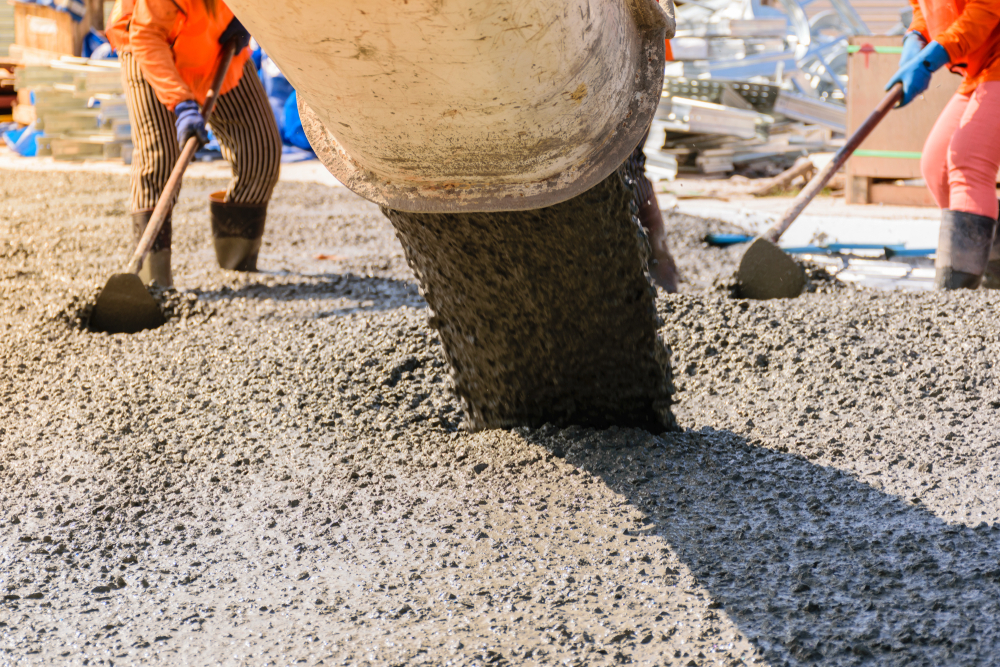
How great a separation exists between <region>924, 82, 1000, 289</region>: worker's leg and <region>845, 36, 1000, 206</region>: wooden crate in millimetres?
2189

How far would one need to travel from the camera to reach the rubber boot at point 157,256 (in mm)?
3822

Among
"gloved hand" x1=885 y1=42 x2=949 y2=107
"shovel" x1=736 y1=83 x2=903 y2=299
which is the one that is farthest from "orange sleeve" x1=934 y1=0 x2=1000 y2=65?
"shovel" x1=736 y1=83 x2=903 y2=299

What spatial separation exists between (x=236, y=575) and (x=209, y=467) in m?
0.53

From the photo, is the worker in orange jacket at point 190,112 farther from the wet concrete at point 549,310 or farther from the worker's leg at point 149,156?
the wet concrete at point 549,310

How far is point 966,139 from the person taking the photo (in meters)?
3.16

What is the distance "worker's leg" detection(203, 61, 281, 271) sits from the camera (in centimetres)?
401

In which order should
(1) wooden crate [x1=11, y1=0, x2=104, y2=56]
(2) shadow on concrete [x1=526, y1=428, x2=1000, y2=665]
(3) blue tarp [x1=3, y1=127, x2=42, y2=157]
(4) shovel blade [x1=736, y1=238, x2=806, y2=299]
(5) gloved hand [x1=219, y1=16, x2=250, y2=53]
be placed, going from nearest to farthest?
(2) shadow on concrete [x1=526, y1=428, x2=1000, y2=665], (4) shovel blade [x1=736, y1=238, x2=806, y2=299], (5) gloved hand [x1=219, y1=16, x2=250, y2=53], (3) blue tarp [x1=3, y1=127, x2=42, y2=157], (1) wooden crate [x1=11, y1=0, x2=104, y2=56]

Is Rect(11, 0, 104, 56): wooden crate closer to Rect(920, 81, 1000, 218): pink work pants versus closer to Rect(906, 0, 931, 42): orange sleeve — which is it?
Rect(906, 0, 931, 42): orange sleeve

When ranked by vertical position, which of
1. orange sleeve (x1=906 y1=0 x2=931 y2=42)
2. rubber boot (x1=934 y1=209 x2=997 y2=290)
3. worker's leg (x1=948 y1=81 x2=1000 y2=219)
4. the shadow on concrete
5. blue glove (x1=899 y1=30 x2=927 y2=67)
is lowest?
the shadow on concrete

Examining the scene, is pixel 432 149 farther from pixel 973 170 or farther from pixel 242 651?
pixel 973 170

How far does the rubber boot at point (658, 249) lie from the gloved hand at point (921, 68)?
1.04 m

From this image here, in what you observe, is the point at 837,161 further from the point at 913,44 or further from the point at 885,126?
the point at 885,126

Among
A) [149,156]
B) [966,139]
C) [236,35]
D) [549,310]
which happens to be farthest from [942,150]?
[149,156]

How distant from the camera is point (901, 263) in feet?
14.1
